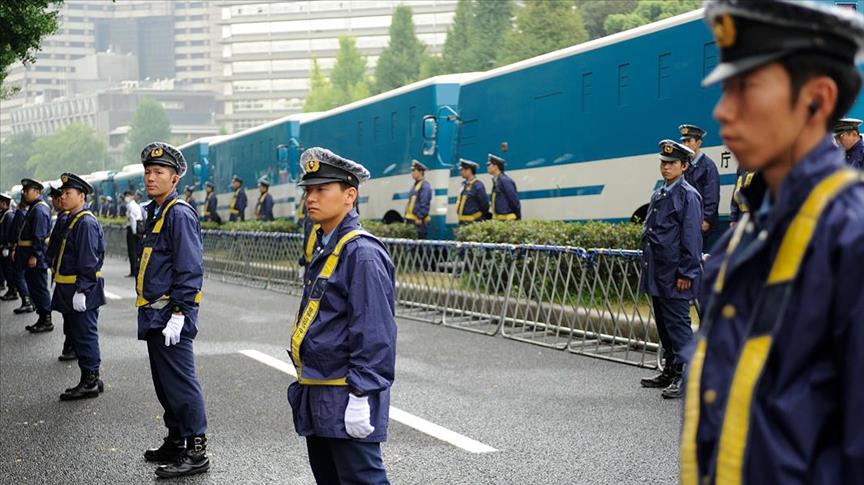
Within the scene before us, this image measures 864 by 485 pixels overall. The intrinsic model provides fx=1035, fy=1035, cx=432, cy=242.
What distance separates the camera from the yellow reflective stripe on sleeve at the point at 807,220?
6.56ft

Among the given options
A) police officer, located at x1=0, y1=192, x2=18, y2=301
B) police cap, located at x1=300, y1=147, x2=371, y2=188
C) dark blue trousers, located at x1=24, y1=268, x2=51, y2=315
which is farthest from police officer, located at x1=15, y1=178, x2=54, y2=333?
police cap, located at x1=300, y1=147, x2=371, y2=188

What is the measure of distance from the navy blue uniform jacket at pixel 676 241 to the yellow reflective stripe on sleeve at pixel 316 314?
4.91 metres

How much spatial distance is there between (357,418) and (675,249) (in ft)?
17.2

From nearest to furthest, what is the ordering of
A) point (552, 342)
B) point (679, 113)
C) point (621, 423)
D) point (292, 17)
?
point (621, 423) → point (552, 342) → point (679, 113) → point (292, 17)

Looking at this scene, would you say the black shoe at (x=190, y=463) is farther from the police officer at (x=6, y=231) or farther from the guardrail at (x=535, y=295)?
the police officer at (x=6, y=231)

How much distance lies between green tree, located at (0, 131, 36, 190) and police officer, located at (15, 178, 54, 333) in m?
153

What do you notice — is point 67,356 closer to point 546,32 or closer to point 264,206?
point 264,206

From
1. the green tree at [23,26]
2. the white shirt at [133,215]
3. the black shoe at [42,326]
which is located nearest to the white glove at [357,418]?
the black shoe at [42,326]

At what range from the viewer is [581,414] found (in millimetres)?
7875

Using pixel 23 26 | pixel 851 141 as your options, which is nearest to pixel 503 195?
pixel 851 141

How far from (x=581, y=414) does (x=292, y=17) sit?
143408 millimetres

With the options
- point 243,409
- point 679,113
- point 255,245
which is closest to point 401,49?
point 255,245

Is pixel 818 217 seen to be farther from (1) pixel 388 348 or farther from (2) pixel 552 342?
(2) pixel 552 342

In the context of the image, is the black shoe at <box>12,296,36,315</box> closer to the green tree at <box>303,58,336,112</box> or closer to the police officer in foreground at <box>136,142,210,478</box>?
the police officer in foreground at <box>136,142,210,478</box>
